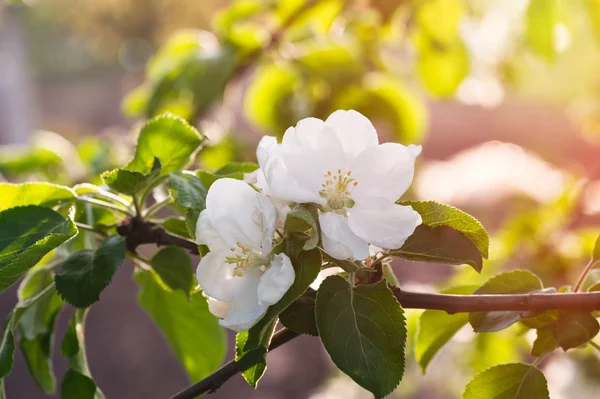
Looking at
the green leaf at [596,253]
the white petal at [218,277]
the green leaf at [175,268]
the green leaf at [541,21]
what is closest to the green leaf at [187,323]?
the green leaf at [175,268]

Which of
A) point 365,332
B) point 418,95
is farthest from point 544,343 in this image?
point 418,95

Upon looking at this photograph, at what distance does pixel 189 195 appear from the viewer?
384 millimetres

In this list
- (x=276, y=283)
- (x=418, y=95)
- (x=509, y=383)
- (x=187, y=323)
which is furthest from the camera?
(x=418, y=95)

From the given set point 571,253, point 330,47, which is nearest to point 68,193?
point 330,47

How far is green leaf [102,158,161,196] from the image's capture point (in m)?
0.40

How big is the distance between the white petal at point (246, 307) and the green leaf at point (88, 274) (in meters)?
0.09

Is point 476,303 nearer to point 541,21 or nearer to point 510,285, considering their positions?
→ point 510,285

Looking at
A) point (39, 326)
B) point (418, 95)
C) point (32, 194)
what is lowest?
point (418, 95)

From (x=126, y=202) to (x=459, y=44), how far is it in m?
0.72

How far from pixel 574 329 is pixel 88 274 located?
0.28 metres

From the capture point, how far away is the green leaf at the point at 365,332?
315mm

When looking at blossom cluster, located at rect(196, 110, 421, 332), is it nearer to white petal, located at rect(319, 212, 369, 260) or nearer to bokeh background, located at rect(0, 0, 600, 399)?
white petal, located at rect(319, 212, 369, 260)

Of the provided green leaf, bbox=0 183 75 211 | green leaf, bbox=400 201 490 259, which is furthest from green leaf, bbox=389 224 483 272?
green leaf, bbox=0 183 75 211

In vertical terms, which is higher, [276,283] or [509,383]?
[276,283]
